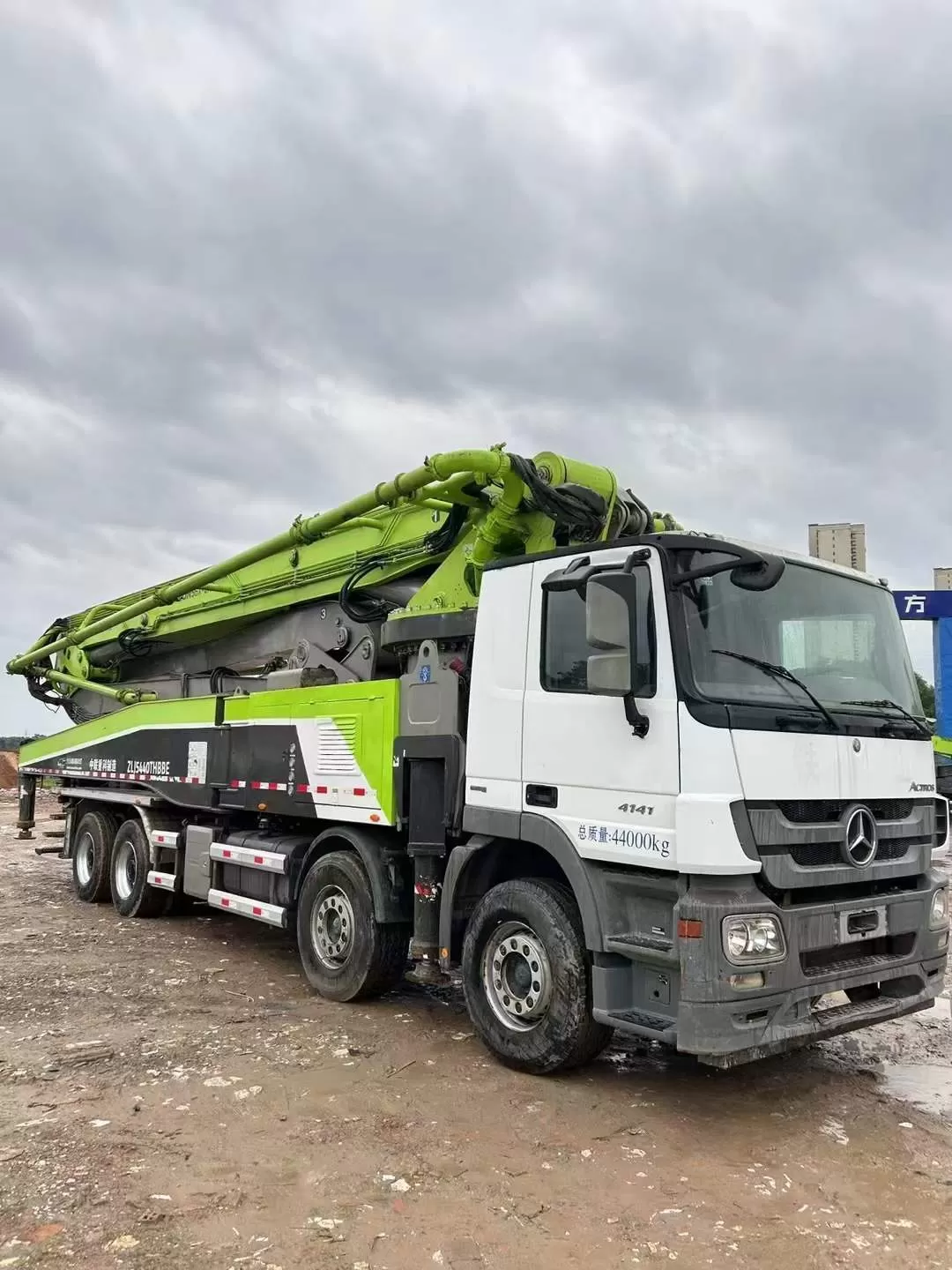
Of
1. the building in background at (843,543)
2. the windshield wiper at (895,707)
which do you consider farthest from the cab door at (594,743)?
the building in background at (843,543)

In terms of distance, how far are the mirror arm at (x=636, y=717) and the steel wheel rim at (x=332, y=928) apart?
2.82 m

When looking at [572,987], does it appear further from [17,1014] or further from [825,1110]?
[17,1014]

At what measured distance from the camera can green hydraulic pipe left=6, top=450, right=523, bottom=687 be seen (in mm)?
6035

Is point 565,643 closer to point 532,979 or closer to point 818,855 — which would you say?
point 818,855

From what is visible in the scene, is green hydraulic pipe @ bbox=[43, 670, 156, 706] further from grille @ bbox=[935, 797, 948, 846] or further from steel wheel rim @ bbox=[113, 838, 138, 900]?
grille @ bbox=[935, 797, 948, 846]

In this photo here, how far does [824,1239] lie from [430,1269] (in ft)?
4.68

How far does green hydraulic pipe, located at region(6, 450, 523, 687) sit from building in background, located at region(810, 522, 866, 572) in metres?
2.75

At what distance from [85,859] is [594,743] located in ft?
27.4

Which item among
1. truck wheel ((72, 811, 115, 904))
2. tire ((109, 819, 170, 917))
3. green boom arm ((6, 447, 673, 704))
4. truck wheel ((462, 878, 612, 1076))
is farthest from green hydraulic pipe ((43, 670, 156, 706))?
truck wheel ((462, 878, 612, 1076))

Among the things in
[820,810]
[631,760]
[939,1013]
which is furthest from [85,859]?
[820,810]

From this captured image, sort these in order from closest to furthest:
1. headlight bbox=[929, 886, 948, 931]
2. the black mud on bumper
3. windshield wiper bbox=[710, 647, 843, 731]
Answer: the black mud on bumper
windshield wiper bbox=[710, 647, 843, 731]
headlight bbox=[929, 886, 948, 931]

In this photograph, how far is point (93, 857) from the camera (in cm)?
1096

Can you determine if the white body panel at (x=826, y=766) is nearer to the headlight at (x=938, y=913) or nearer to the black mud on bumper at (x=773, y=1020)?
Answer: the headlight at (x=938, y=913)

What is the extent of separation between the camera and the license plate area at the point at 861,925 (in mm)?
4652
